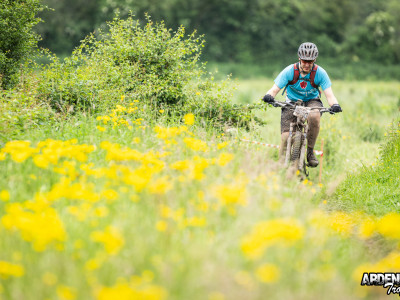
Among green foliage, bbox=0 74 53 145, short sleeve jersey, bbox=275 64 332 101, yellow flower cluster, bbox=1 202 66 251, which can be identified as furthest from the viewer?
short sleeve jersey, bbox=275 64 332 101

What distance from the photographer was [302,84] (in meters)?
7.20

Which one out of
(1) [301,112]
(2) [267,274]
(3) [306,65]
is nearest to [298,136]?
(1) [301,112]

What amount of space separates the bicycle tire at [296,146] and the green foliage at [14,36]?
5027 mm

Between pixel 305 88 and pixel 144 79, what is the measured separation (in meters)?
2.81

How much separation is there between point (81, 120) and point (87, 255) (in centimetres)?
365

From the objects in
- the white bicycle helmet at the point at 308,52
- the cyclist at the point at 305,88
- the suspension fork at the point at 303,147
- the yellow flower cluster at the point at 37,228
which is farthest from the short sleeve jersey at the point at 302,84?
the yellow flower cluster at the point at 37,228

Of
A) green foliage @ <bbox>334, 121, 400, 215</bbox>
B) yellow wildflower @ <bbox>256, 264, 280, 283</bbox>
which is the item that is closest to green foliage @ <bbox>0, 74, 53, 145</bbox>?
yellow wildflower @ <bbox>256, 264, 280, 283</bbox>

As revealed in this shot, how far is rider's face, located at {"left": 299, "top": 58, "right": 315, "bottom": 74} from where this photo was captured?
6.95 m

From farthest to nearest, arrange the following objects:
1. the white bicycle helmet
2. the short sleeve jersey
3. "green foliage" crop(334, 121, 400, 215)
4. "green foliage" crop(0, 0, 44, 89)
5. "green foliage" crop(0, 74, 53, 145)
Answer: "green foliage" crop(0, 0, 44, 89), the short sleeve jersey, the white bicycle helmet, "green foliage" crop(334, 121, 400, 215), "green foliage" crop(0, 74, 53, 145)

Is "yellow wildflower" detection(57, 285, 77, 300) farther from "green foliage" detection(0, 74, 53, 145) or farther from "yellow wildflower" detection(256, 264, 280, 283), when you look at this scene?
"green foliage" detection(0, 74, 53, 145)

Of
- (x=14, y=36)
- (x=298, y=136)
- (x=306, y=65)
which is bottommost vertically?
(x=298, y=136)

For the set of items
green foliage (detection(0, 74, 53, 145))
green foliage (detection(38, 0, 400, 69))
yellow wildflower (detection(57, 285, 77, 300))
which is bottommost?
yellow wildflower (detection(57, 285, 77, 300))

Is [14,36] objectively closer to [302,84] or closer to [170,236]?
[302,84]

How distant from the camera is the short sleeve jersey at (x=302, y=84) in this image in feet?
23.3
